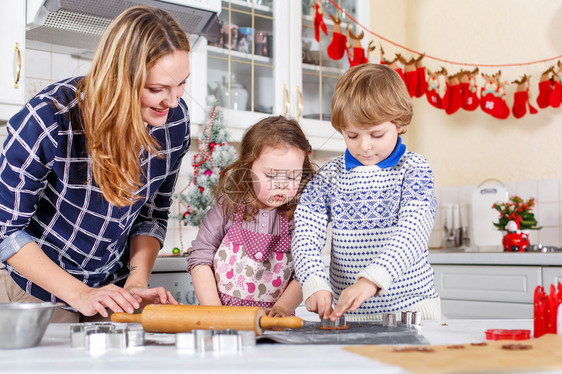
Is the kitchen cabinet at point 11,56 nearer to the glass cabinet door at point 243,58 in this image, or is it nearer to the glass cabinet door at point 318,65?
the glass cabinet door at point 243,58

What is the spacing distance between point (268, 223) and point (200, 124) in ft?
3.58

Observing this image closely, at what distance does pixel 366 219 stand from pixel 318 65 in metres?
1.69

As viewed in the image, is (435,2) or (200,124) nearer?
(200,124)

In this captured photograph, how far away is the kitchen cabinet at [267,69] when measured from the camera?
247 cm

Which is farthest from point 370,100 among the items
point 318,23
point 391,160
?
point 318,23

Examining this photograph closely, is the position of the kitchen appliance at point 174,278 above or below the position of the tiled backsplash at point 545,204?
below

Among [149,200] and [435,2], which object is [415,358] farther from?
[435,2]

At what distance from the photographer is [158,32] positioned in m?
1.13

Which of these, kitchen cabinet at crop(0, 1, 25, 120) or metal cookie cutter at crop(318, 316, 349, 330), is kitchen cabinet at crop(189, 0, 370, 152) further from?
metal cookie cutter at crop(318, 316, 349, 330)

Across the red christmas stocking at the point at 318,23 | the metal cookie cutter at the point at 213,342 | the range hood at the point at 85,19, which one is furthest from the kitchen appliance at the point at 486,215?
the metal cookie cutter at the point at 213,342

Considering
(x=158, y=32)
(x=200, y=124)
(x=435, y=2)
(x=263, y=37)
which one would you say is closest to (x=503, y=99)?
(x=435, y=2)

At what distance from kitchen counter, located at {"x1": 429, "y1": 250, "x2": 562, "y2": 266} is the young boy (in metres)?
1.17

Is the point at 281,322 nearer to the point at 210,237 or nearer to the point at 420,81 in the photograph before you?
the point at 210,237

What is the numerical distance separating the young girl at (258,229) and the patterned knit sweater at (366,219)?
0.08 metres
